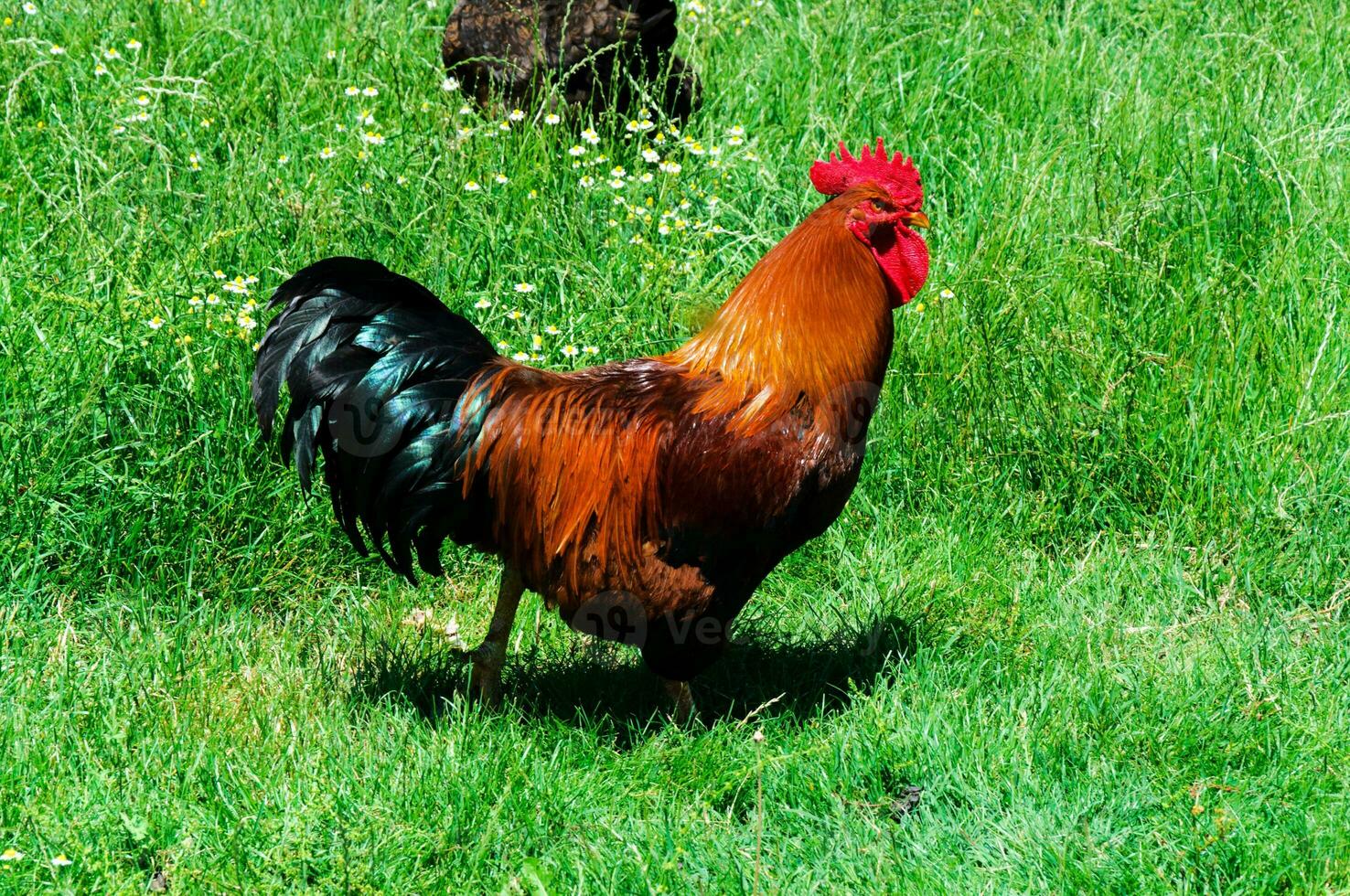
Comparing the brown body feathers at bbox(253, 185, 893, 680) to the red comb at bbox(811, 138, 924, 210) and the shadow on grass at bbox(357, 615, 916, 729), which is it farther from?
the shadow on grass at bbox(357, 615, 916, 729)

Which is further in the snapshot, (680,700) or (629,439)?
(680,700)

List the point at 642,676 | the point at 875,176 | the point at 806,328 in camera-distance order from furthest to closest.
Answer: the point at 642,676 < the point at 875,176 < the point at 806,328

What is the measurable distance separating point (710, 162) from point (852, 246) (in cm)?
202

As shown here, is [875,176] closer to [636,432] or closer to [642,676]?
[636,432]

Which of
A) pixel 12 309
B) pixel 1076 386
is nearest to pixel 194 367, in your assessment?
pixel 12 309

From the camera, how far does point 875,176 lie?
3572mm

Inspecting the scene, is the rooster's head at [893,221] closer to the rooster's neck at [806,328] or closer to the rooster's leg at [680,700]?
the rooster's neck at [806,328]

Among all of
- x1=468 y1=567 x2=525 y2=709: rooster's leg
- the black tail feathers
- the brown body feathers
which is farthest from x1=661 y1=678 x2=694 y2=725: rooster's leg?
the black tail feathers

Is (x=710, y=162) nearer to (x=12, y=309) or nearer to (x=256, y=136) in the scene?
(x=256, y=136)

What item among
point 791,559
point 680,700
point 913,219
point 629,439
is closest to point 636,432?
point 629,439

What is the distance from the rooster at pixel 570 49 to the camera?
5.49m

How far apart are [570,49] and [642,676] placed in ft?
9.40

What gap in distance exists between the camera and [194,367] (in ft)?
13.8

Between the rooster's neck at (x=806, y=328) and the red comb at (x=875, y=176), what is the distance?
14 centimetres
